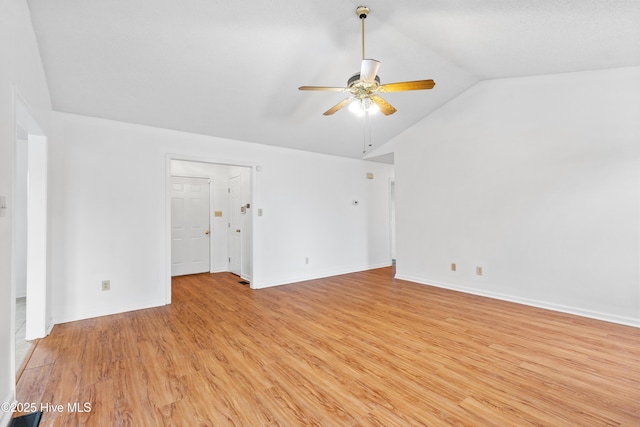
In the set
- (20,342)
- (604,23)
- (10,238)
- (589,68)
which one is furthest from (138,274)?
(589,68)

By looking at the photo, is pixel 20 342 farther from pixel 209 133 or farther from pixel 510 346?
pixel 510 346

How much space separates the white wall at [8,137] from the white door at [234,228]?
3.72 m

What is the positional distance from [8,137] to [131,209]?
201 cm

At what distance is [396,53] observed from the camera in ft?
11.1

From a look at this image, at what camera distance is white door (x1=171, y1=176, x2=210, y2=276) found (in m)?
5.73

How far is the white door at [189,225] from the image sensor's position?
573cm

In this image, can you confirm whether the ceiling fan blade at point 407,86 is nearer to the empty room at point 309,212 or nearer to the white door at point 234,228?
the empty room at point 309,212

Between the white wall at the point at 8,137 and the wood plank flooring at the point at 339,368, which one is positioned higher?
→ the white wall at the point at 8,137

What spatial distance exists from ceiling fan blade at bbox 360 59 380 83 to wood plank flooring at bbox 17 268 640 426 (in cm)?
236

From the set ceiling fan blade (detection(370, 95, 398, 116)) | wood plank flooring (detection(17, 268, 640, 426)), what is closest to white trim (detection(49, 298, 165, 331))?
wood plank flooring (detection(17, 268, 640, 426))

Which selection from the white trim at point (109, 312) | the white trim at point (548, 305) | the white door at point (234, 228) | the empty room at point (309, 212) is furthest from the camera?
the white door at point (234, 228)

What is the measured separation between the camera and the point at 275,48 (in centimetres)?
297

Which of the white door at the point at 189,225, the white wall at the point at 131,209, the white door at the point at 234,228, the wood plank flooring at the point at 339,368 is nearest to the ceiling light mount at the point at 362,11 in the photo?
the white wall at the point at 131,209

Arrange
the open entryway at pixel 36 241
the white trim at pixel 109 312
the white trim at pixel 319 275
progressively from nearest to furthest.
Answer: the open entryway at pixel 36 241
the white trim at pixel 109 312
the white trim at pixel 319 275
